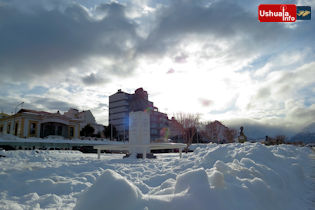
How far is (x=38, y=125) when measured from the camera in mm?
35406

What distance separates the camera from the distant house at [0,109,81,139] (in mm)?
33594

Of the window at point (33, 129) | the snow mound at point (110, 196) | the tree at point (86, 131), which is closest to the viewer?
the snow mound at point (110, 196)

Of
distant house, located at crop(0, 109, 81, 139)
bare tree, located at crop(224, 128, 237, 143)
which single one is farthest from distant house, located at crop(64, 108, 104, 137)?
bare tree, located at crop(224, 128, 237, 143)

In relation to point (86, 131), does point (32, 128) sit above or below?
above

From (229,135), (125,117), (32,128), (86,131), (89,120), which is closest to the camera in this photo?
(32,128)

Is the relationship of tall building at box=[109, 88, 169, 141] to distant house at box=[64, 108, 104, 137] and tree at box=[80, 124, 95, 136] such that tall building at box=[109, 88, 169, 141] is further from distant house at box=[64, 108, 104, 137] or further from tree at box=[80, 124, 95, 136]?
tree at box=[80, 124, 95, 136]

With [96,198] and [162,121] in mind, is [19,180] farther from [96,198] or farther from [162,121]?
[162,121]

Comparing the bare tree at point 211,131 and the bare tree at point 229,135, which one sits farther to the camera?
the bare tree at point 211,131

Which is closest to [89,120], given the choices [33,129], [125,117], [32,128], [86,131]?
[86,131]

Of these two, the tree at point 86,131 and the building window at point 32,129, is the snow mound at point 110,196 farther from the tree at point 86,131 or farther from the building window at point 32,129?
the tree at point 86,131

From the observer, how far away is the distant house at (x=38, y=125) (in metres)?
33.6

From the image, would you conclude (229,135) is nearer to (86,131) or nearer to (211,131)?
(211,131)

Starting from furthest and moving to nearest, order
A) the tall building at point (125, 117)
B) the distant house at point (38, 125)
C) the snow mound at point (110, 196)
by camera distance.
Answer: the tall building at point (125, 117) → the distant house at point (38, 125) → the snow mound at point (110, 196)

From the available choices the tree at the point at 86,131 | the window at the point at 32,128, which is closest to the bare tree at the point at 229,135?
the tree at the point at 86,131
